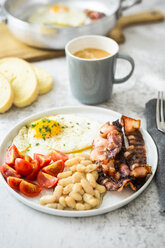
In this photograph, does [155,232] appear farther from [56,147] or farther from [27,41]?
[27,41]

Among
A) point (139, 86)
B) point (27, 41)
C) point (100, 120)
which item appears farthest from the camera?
A: point (27, 41)

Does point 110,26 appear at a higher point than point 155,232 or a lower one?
higher

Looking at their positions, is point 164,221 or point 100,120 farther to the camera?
point 100,120

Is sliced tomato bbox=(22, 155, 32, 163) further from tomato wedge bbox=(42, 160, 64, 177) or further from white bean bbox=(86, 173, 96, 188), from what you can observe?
white bean bbox=(86, 173, 96, 188)

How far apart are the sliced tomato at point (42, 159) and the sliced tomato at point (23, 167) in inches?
2.2

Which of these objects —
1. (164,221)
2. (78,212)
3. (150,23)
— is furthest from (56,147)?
(150,23)

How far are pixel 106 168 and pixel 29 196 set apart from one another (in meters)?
0.34

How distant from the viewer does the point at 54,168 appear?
51.0 inches

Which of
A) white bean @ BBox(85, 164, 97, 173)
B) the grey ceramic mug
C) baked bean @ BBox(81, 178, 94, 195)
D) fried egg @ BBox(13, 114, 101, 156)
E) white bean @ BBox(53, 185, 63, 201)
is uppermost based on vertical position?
the grey ceramic mug

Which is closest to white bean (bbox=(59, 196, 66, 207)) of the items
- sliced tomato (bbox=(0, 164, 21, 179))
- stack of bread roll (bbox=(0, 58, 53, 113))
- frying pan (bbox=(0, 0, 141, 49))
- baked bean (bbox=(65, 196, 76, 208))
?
baked bean (bbox=(65, 196, 76, 208))

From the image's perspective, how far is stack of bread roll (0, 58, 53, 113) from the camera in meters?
1.70

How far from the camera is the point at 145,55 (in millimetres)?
2281

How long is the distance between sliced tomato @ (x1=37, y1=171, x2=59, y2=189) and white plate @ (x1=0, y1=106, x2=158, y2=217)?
67 millimetres

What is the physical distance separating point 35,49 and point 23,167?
1.24 meters
